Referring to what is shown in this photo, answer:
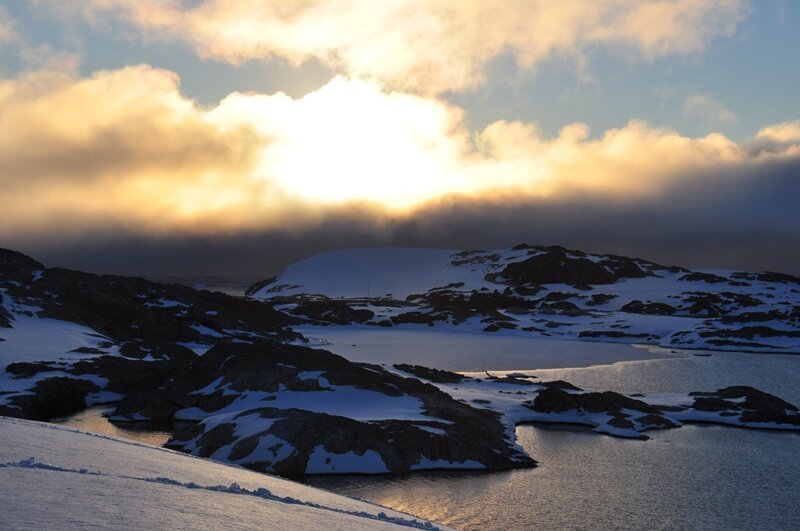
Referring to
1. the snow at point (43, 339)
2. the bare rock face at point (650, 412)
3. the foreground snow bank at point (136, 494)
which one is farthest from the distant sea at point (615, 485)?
the snow at point (43, 339)

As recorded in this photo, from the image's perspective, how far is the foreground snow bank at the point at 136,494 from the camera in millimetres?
14438

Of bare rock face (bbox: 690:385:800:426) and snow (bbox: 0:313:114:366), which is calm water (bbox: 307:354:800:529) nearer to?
bare rock face (bbox: 690:385:800:426)

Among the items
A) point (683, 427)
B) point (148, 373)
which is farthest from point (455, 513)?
point (148, 373)

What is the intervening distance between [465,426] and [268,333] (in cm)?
7919

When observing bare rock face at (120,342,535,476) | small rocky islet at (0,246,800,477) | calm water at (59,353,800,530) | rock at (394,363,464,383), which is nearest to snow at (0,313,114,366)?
small rocky islet at (0,246,800,477)

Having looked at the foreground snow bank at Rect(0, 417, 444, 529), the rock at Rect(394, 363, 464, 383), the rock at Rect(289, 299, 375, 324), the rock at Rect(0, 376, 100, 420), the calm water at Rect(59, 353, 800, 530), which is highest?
the rock at Rect(289, 299, 375, 324)

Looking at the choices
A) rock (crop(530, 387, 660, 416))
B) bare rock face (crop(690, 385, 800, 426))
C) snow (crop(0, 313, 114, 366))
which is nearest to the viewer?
bare rock face (crop(690, 385, 800, 426))

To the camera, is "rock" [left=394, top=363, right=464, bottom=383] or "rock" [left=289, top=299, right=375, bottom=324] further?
"rock" [left=289, top=299, right=375, bottom=324]

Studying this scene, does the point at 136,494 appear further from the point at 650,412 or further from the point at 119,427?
the point at 650,412

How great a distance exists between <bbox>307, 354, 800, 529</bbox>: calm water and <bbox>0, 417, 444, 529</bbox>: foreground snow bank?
11.6m

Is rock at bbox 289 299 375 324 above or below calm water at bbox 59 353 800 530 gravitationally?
above

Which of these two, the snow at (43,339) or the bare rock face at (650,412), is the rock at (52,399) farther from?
the bare rock face at (650,412)

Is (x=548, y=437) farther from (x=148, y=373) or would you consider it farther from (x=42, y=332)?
(x=42, y=332)

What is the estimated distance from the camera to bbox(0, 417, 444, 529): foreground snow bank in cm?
1444
